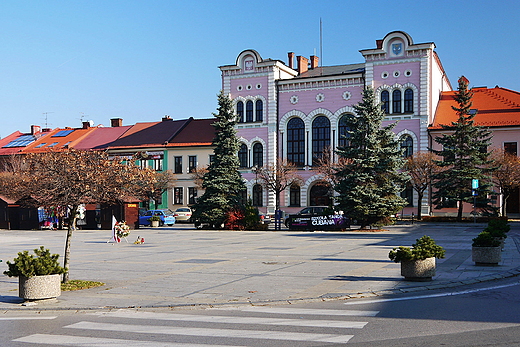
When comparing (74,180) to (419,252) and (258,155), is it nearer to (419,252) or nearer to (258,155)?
(419,252)

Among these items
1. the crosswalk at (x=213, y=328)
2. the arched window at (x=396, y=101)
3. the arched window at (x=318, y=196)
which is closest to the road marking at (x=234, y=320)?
the crosswalk at (x=213, y=328)

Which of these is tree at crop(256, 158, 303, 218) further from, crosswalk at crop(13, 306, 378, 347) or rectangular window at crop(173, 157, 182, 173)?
crosswalk at crop(13, 306, 378, 347)

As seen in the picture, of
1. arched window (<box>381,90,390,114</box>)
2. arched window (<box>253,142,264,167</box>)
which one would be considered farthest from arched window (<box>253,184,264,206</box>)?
arched window (<box>381,90,390,114</box>)

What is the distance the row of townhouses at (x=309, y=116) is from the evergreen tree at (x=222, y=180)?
35.8 ft

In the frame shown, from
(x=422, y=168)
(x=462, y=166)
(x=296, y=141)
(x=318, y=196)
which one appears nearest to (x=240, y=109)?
(x=296, y=141)

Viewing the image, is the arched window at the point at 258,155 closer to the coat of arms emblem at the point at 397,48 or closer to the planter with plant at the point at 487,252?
the coat of arms emblem at the point at 397,48

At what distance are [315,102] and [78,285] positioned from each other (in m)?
45.5

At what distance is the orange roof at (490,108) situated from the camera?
2015 inches

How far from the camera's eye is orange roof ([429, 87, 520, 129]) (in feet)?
168

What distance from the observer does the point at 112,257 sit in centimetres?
2075

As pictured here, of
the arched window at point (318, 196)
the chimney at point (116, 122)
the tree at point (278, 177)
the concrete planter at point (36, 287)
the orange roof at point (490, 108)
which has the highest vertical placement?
the chimney at point (116, 122)

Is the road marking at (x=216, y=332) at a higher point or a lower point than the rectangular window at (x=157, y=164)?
lower

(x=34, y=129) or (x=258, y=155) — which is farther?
(x=34, y=129)

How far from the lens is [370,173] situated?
38312 millimetres
